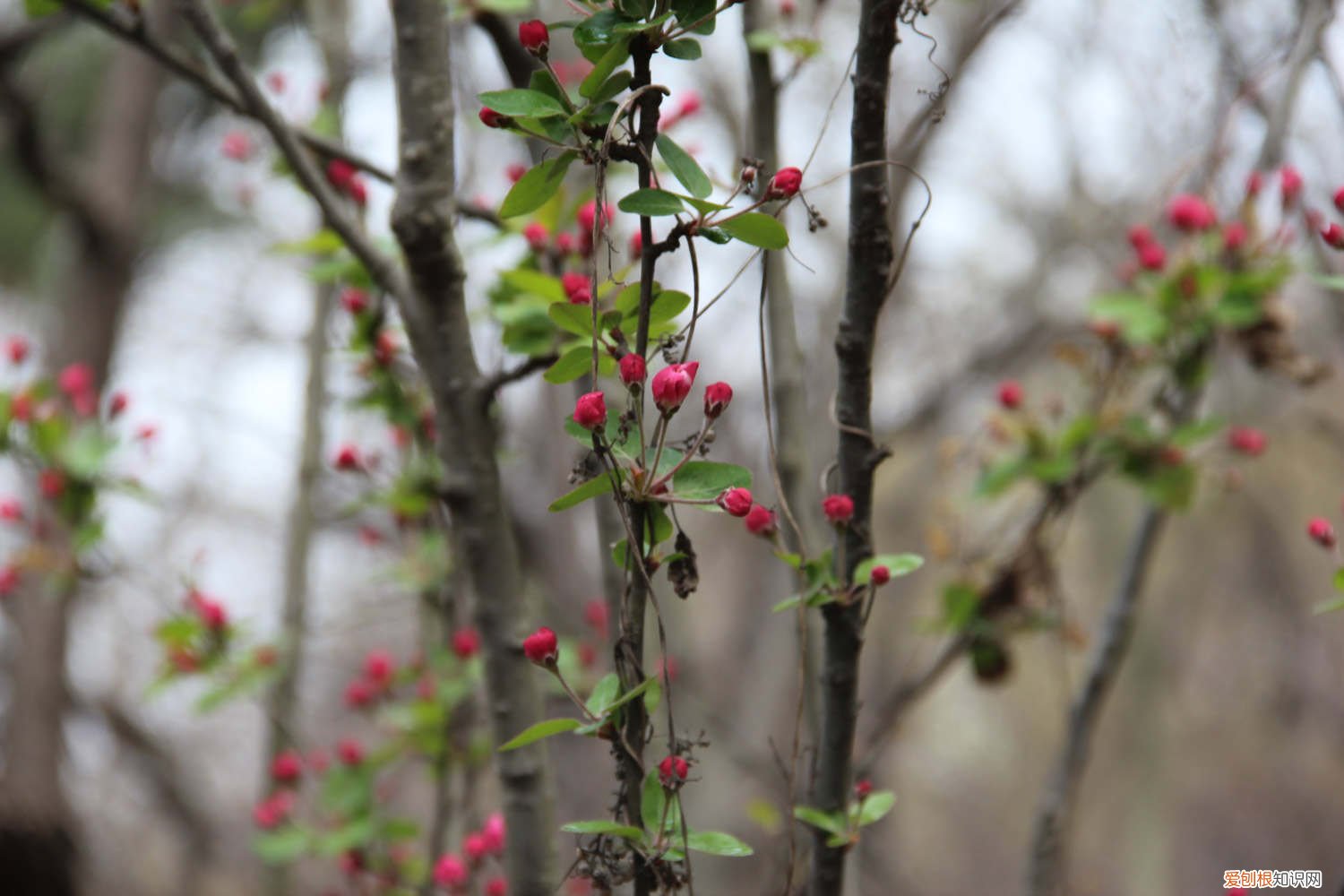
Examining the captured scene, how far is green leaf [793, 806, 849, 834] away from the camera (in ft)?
3.44

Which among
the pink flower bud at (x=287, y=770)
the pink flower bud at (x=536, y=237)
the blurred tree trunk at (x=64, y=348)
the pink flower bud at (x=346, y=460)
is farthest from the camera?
the blurred tree trunk at (x=64, y=348)

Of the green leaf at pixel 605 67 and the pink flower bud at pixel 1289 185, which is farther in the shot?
the pink flower bud at pixel 1289 185

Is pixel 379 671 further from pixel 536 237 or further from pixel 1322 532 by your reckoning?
pixel 1322 532

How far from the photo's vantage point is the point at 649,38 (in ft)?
2.85

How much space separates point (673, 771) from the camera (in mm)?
900

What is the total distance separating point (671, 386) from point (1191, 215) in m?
1.54

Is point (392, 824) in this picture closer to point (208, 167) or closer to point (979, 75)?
point (979, 75)

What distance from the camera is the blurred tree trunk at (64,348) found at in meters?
3.98

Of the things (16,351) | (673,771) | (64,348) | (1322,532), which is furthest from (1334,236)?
(64,348)

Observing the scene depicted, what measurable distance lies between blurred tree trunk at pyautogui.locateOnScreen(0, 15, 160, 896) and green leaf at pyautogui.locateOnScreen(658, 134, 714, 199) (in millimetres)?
3829

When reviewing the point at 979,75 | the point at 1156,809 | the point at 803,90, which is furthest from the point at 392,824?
the point at 1156,809

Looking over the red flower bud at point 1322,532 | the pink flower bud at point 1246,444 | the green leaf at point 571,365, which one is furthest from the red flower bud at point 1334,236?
the pink flower bud at point 1246,444

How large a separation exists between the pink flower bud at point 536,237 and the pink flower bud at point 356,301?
1.46 feet

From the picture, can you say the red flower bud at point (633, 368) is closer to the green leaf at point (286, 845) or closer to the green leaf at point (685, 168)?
the green leaf at point (685, 168)
